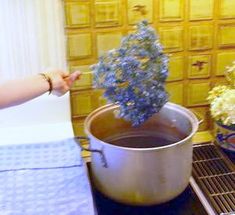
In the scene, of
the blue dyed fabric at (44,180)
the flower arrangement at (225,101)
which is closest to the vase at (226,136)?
the flower arrangement at (225,101)

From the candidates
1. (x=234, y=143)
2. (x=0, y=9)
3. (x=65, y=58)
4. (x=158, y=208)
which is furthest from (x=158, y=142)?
(x=0, y=9)

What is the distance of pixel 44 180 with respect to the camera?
101 cm

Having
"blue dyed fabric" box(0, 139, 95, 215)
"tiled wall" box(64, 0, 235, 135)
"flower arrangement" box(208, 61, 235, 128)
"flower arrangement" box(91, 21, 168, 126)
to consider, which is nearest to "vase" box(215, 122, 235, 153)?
"flower arrangement" box(208, 61, 235, 128)

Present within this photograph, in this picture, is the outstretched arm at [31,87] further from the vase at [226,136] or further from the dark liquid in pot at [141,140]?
the vase at [226,136]

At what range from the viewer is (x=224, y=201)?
1.04 metres

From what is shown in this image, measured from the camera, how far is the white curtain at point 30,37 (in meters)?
1.16

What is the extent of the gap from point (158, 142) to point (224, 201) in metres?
0.22

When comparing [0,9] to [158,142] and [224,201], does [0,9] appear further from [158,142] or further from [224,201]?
[224,201]

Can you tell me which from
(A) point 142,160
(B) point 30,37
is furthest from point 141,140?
(B) point 30,37

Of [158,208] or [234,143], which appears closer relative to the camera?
[158,208]

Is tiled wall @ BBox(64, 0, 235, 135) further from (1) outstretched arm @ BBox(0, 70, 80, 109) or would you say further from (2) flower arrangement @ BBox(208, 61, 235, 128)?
(1) outstretched arm @ BBox(0, 70, 80, 109)

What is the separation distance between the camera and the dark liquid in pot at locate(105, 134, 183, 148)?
109 cm

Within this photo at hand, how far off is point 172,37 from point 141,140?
36cm

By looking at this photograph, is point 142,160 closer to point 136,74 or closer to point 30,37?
point 136,74
